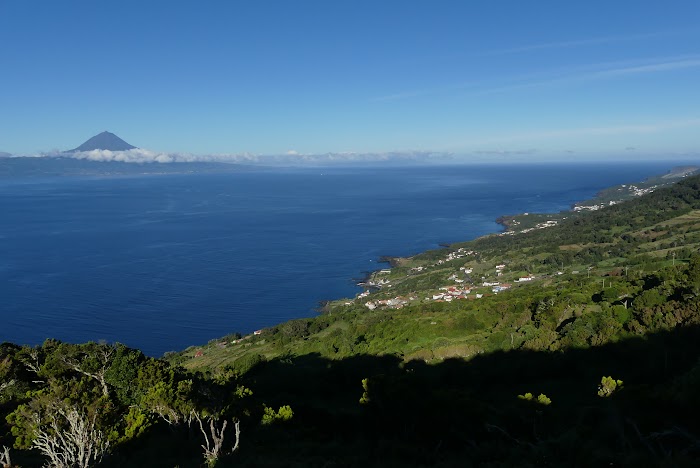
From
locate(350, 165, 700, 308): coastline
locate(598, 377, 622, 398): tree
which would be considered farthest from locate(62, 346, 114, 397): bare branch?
locate(350, 165, 700, 308): coastline

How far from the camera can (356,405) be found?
21.4m

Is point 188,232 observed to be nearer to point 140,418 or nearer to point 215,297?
point 215,297

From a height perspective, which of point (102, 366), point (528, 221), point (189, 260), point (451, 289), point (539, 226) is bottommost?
point (189, 260)

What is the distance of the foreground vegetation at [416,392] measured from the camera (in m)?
11.4

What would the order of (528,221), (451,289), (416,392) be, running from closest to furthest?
(416,392), (451,289), (528,221)

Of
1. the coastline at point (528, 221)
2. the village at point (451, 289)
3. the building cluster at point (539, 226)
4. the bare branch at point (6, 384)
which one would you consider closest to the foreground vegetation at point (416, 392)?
the bare branch at point (6, 384)

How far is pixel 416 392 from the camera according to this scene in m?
15.2

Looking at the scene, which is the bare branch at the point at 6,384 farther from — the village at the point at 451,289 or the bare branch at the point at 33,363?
the village at the point at 451,289

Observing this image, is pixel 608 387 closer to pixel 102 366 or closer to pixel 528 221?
pixel 102 366

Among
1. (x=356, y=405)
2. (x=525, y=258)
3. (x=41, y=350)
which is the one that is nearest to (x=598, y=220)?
(x=525, y=258)

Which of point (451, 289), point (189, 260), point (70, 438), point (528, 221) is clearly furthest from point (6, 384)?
point (528, 221)

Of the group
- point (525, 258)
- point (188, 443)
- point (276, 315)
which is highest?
point (188, 443)

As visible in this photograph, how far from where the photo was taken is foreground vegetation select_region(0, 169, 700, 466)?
1140 centimetres

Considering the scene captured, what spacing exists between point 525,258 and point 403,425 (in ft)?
224
